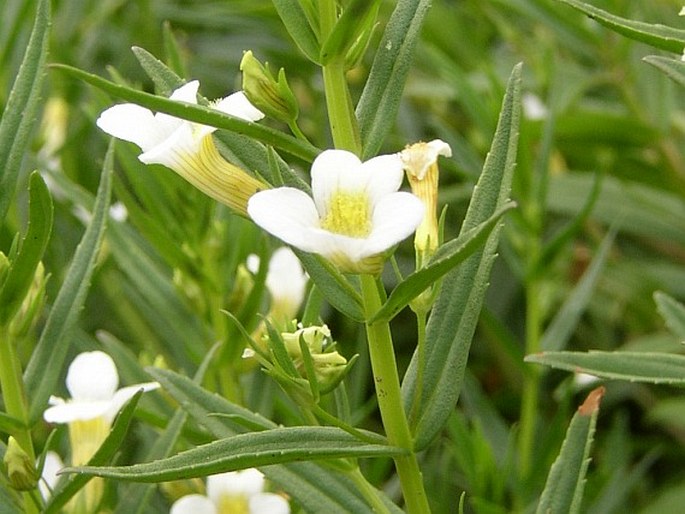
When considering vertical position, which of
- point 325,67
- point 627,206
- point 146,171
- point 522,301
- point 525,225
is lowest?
point 522,301

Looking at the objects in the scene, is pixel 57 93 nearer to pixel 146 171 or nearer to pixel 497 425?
pixel 146 171

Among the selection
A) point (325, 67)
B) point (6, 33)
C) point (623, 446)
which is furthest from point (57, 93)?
point (325, 67)

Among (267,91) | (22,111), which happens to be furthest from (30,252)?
(267,91)

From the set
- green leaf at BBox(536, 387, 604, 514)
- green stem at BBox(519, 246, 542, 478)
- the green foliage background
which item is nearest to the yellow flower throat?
green leaf at BBox(536, 387, 604, 514)

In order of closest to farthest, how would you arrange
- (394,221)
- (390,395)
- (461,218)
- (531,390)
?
1. (394,221)
2. (390,395)
3. (531,390)
4. (461,218)

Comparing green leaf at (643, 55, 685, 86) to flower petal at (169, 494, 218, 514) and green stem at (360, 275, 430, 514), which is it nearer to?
green stem at (360, 275, 430, 514)

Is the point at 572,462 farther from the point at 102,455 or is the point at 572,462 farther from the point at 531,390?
the point at 531,390
